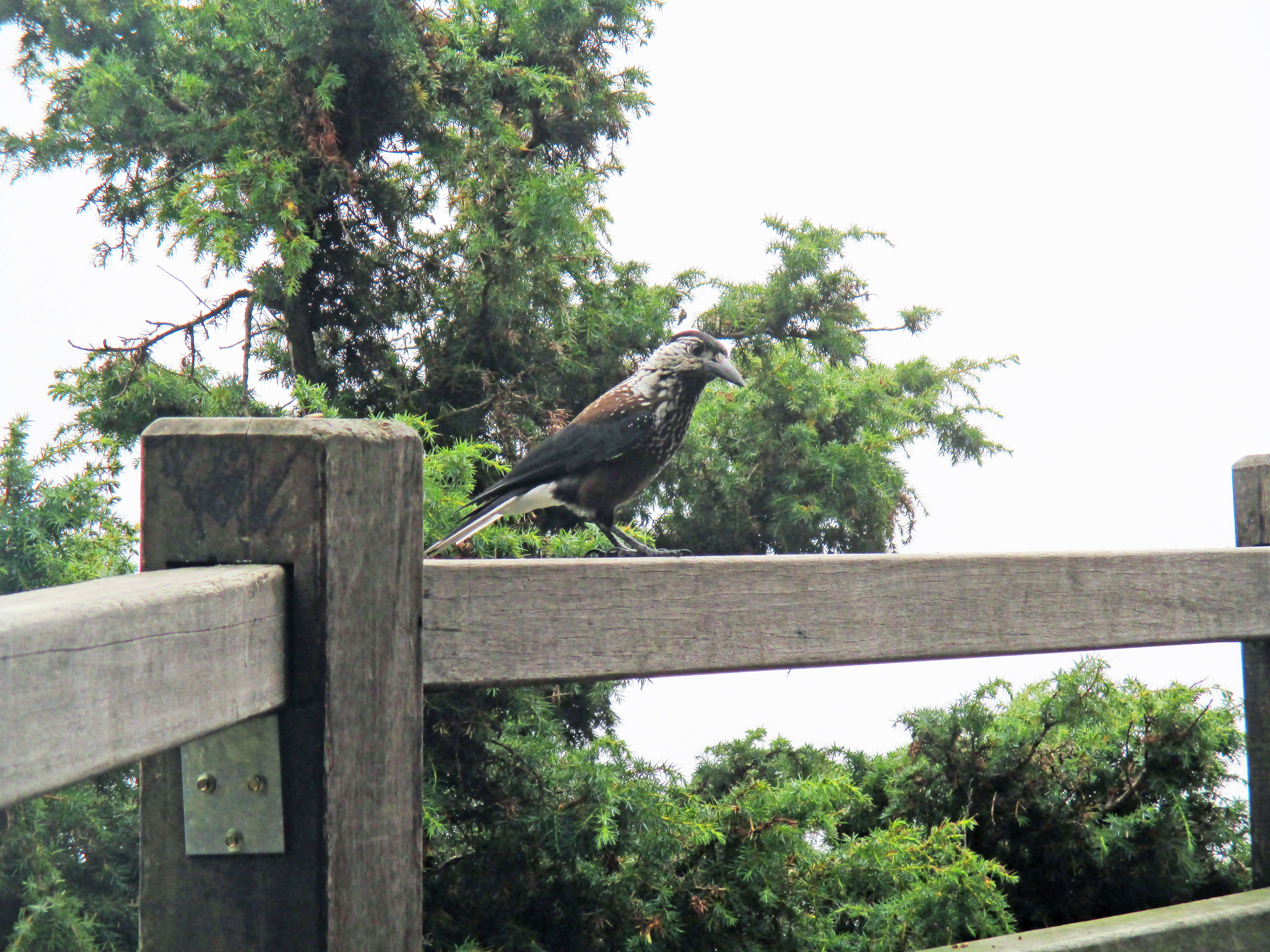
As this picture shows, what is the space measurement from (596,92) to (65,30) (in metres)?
1.50

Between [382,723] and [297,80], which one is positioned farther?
[297,80]

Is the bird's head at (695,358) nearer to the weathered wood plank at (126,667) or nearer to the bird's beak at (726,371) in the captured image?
the bird's beak at (726,371)

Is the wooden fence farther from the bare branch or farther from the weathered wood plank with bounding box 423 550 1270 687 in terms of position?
the bare branch

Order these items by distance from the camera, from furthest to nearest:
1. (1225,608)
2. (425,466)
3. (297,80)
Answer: (297,80) → (425,466) → (1225,608)

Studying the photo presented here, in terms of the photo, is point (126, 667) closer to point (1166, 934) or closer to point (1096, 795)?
point (1166, 934)

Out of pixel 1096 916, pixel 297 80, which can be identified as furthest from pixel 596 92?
pixel 1096 916

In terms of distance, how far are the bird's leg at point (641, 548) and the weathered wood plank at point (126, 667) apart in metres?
0.87

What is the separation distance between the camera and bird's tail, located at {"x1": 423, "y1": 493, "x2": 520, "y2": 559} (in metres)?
1.68

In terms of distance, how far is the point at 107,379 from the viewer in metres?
2.63

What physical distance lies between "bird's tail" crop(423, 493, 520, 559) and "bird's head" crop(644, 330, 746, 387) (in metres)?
0.36

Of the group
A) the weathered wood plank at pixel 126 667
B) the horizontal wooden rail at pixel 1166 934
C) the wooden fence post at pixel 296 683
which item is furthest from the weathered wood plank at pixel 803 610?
the horizontal wooden rail at pixel 1166 934

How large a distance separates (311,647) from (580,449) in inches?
38.9

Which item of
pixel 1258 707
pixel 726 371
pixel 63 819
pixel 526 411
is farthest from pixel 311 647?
pixel 526 411

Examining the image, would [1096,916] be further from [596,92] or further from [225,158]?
[225,158]
